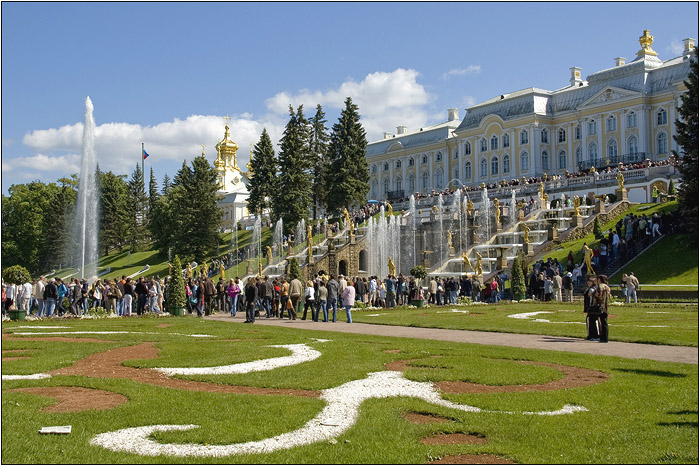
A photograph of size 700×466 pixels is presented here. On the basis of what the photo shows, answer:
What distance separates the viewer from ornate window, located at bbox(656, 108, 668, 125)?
2579 inches

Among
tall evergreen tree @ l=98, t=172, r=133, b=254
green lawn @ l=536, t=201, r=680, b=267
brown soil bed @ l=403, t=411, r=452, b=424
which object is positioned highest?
tall evergreen tree @ l=98, t=172, r=133, b=254

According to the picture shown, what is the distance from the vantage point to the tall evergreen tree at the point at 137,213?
89.0 metres

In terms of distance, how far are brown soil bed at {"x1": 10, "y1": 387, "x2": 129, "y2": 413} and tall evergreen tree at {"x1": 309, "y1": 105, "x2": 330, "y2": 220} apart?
203 ft

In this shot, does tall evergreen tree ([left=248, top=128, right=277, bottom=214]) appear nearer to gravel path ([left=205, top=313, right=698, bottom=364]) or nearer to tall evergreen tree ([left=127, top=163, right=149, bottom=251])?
tall evergreen tree ([left=127, top=163, right=149, bottom=251])

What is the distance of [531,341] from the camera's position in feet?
54.7

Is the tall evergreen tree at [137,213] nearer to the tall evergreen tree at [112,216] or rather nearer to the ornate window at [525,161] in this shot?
the tall evergreen tree at [112,216]

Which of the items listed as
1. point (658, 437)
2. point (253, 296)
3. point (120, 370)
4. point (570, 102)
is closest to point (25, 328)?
point (253, 296)

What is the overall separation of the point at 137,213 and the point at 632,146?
61.0 m

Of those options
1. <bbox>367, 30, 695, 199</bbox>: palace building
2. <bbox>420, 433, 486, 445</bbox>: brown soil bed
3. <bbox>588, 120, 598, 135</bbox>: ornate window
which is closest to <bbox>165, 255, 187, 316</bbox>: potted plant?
<bbox>420, 433, 486, 445</bbox>: brown soil bed

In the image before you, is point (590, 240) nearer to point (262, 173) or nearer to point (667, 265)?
point (667, 265)

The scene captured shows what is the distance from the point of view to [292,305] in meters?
25.5

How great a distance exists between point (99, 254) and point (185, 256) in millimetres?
26002

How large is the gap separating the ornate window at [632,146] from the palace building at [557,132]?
91 millimetres

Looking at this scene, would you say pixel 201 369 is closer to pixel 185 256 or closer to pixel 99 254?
pixel 185 256
